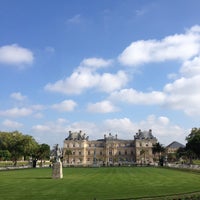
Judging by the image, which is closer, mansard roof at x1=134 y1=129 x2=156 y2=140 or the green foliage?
the green foliage

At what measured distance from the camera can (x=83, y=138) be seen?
655 ft

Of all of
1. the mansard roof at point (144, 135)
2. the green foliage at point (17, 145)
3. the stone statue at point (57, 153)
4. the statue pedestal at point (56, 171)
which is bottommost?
the statue pedestal at point (56, 171)

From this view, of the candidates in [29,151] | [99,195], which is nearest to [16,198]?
[99,195]

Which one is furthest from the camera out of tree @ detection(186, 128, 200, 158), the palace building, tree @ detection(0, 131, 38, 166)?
the palace building

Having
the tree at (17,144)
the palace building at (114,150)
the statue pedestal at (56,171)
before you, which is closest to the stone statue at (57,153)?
the statue pedestal at (56,171)

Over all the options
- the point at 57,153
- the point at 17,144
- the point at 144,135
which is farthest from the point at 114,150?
the point at 57,153

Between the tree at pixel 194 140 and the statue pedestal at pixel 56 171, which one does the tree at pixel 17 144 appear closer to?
the tree at pixel 194 140

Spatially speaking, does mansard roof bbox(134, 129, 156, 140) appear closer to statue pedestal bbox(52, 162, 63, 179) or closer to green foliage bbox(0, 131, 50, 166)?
green foliage bbox(0, 131, 50, 166)

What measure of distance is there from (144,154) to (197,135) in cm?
8860

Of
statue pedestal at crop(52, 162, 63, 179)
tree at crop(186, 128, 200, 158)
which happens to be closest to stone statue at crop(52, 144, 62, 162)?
statue pedestal at crop(52, 162, 63, 179)

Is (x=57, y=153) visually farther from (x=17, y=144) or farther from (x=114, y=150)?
(x=114, y=150)

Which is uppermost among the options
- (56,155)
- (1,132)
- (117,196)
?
(1,132)

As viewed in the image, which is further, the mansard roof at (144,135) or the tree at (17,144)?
the mansard roof at (144,135)

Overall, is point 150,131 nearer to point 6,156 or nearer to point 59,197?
point 6,156
